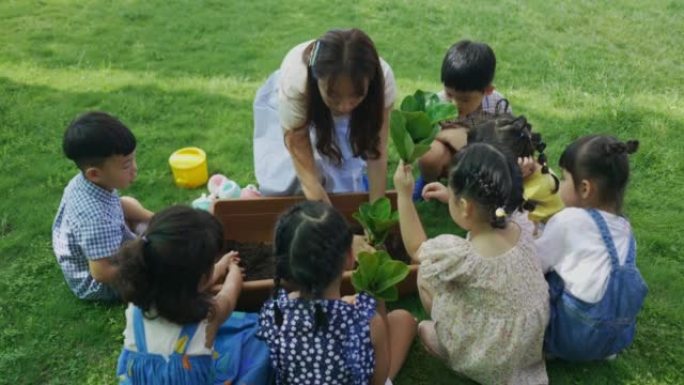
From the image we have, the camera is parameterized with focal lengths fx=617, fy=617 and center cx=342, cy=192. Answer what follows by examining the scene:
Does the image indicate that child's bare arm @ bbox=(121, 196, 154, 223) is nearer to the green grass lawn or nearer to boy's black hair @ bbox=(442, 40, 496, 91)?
the green grass lawn

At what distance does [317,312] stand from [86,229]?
104 cm

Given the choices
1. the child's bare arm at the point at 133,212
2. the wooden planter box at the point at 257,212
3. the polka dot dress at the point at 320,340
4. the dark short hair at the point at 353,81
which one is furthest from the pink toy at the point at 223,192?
the polka dot dress at the point at 320,340

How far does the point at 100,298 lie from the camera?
2.59m

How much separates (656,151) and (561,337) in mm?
1923

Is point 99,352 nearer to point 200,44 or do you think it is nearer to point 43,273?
point 43,273

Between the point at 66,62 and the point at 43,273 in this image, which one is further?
the point at 66,62

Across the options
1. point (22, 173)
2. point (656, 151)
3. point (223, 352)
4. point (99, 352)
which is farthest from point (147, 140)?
point (656, 151)

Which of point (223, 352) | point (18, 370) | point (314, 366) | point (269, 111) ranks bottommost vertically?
point (18, 370)

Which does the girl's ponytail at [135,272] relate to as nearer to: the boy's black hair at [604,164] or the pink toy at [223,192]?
the pink toy at [223,192]

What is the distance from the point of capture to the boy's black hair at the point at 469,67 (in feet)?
9.23

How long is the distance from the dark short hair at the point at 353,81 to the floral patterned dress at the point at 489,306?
0.65 m

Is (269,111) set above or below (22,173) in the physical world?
above

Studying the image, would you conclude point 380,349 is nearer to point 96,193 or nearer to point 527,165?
point 527,165

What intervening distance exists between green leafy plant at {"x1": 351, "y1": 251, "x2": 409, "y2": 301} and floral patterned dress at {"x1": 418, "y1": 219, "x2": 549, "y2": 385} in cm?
10
